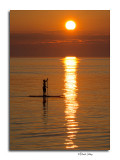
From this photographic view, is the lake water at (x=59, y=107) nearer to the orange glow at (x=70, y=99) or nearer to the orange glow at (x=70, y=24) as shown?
the orange glow at (x=70, y=99)

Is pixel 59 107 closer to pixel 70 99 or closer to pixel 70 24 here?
pixel 70 99

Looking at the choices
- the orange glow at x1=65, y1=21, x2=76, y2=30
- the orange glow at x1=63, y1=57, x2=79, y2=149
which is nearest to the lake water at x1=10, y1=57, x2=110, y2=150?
the orange glow at x1=63, y1=57, x2=79, y2=149

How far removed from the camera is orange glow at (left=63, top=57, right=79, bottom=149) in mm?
6676

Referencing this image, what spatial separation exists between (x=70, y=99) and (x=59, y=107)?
0.23 meters

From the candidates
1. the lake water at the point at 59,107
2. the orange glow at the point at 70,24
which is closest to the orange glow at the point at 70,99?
the lake water at the point at 59,107

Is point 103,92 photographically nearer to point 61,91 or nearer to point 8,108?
point 61,91

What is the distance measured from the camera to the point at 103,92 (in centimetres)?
687

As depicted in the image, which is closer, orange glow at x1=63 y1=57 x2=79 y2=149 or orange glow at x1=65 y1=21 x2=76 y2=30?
orange glow at x1=63 y1=57 x2=79 y2=149

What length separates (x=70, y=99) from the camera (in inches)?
275

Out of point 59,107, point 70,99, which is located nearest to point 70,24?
point 70,99

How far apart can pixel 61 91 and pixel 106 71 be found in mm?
780

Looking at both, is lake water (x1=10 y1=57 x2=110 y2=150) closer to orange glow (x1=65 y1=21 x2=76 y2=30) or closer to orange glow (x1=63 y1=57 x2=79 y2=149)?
orange glow (x1=63 y1=57 x2=79 y2=149)

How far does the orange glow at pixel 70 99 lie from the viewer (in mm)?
6676
